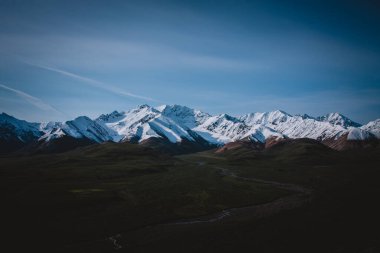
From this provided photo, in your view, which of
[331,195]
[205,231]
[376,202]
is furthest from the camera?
[331,195]

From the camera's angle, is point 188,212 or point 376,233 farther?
point 188,212

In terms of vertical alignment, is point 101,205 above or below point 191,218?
below

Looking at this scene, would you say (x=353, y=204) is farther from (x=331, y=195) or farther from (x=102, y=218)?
(x=102, y=218)

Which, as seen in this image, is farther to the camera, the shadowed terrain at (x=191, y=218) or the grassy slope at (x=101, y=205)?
the grassy slope at (x=101, y=205)

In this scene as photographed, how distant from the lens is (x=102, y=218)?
60156 millimetres

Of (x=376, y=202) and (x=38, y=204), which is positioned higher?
(x=376, y=202)

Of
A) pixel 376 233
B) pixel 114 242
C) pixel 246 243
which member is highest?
pixel 376 233

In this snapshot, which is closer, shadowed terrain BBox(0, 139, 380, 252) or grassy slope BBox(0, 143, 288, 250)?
shadowed terrain BBox(0, 139, 380, 252)

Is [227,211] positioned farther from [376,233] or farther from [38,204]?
[38,204]

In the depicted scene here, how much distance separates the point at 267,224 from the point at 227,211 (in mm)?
14178

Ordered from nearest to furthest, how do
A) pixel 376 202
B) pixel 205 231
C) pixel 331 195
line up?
pixel 205 231 < pixel 376 202 < pixel 331 195

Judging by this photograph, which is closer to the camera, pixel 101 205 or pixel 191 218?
pixel 191 218

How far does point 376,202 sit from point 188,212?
131ft

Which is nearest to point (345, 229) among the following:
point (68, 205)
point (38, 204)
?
point (68, 205)
